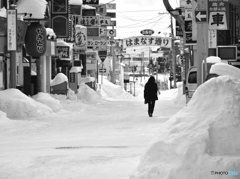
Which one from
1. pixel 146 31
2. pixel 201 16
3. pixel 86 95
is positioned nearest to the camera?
pixel 201 16

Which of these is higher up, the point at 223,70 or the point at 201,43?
the point at 201,43

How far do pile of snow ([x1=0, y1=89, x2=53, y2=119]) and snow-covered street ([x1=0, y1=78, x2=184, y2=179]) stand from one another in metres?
0.90

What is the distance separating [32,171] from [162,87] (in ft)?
323

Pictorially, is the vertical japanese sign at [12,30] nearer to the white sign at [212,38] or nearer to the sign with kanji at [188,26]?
the white sign at [212,38]

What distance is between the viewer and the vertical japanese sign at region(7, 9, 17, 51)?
76.9 feet

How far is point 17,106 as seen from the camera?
21.8m

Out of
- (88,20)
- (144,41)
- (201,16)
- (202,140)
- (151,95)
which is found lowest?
(202,140)

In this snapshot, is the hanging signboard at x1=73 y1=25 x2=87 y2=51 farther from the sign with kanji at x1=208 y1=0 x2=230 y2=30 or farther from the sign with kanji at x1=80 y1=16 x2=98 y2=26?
the sign with kanji at x1=208 y1=0 x2=230 y2=30

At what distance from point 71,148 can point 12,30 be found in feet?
40.0

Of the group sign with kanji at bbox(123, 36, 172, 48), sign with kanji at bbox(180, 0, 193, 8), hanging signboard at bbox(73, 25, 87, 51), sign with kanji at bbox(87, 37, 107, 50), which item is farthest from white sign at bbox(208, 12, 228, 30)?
sign with kanji at bbox(87, 37, 107, 50)

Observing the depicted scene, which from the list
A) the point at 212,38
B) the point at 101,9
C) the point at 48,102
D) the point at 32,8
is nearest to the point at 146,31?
the point at 101,9

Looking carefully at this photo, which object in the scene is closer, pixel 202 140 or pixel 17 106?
pixel 202 140

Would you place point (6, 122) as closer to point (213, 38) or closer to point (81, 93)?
point (213, 38)

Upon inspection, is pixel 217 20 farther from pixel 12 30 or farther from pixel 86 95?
pixel 86 95
